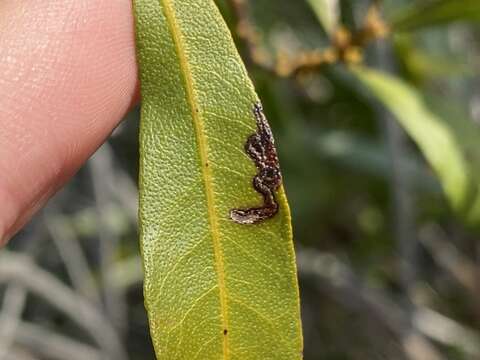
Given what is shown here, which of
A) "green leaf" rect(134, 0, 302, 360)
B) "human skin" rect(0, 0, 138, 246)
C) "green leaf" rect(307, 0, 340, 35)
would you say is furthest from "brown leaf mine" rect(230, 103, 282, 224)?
"green leaf" rect(307, 0, 340, 35)

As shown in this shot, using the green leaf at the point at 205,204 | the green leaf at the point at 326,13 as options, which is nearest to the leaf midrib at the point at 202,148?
the green leaf at the point at 205,204

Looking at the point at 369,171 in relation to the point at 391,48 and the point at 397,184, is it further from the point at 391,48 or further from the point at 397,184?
the point at 391,48

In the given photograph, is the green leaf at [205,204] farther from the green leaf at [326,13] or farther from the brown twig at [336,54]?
the green leaf at [326,13]

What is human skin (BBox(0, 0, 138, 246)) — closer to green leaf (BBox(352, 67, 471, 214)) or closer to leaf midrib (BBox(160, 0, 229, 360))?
leaf midrib (BBox(160, 0, 229, 360))

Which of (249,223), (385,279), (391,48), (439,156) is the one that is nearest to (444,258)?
(385,279)

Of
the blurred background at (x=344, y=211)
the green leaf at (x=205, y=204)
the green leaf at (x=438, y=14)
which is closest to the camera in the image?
the green leaf at (x=205, y=204)

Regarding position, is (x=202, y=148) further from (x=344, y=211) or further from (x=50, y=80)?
(x=344, y=211)
